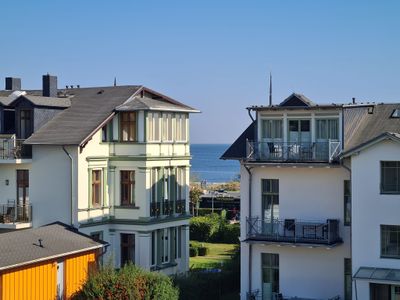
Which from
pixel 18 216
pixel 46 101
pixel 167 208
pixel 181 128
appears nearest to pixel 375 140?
pixel 167 208

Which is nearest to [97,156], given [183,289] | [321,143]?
[183,289]

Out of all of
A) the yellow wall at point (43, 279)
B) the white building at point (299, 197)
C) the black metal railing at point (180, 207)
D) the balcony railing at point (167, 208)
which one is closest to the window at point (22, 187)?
the yellow wall at point (43, 279)

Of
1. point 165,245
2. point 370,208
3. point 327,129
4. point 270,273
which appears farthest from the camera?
point 165,245

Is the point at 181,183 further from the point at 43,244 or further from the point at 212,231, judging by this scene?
the point at 212,231

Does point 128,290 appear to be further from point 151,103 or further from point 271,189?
point 151,103

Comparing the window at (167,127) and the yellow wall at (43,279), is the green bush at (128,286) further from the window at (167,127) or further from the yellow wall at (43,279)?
the window at (167,127)

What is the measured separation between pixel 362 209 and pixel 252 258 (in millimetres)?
5626

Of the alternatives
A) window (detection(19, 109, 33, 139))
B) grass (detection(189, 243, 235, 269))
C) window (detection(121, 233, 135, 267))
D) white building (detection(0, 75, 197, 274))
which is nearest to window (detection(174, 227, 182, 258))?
white building (detection(0, 75, 197, 274))

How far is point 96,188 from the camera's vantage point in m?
37.8

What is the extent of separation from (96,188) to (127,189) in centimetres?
158

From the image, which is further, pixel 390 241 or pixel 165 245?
pixel 165 245

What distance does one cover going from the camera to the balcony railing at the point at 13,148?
1471 inches

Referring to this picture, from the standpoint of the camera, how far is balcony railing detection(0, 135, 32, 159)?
37.4 meters

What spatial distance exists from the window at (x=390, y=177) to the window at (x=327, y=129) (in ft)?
9.35
